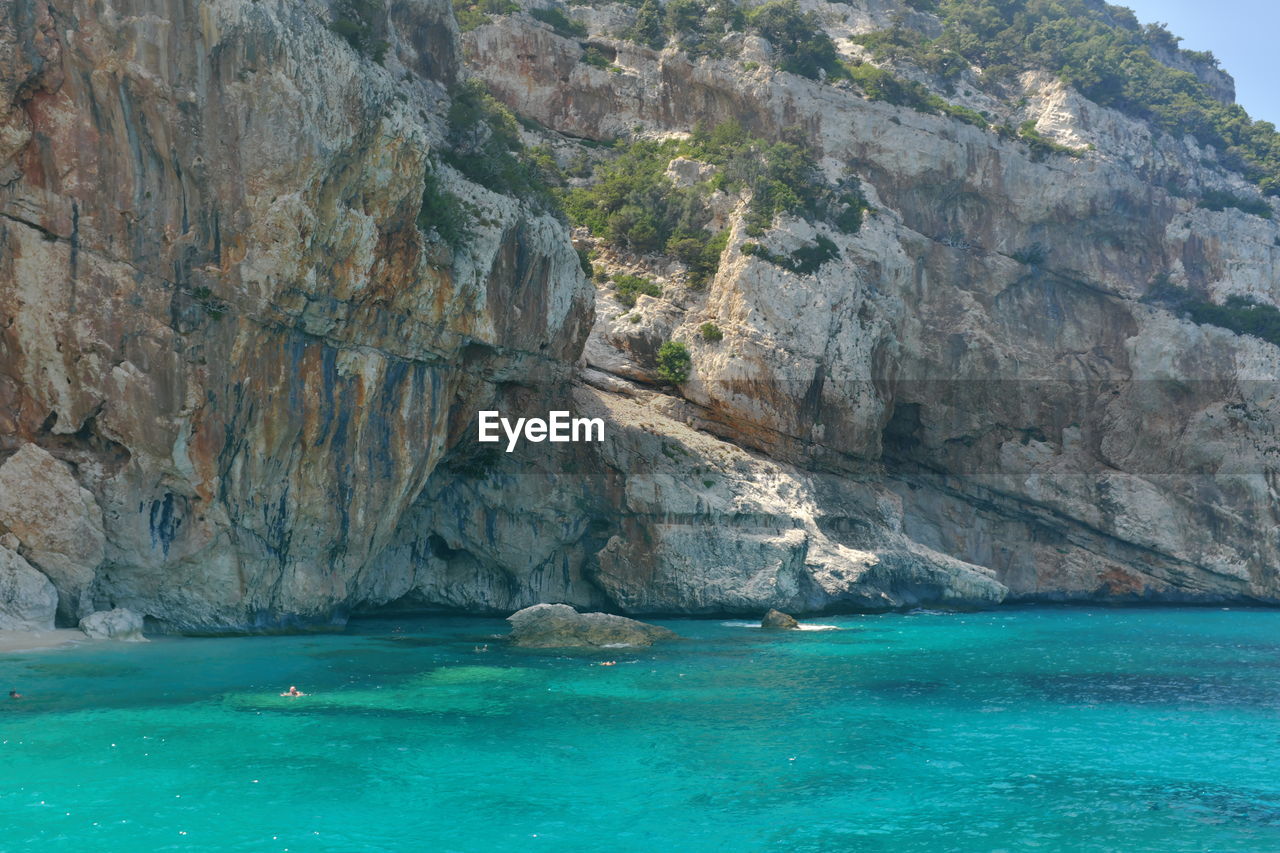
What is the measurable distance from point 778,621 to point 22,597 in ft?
76.8

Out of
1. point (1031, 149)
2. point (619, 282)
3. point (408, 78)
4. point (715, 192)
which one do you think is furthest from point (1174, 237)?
point (408, 78)

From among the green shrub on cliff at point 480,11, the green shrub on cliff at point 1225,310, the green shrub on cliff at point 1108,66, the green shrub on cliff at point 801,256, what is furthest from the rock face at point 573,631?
the green shrub on cliff at point 1108,66

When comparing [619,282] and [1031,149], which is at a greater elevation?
[1031,149]

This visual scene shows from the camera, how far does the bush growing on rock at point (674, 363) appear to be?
1788 inches

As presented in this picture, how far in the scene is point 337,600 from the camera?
33.6 meters

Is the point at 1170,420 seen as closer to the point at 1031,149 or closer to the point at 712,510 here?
the point at 1031,149

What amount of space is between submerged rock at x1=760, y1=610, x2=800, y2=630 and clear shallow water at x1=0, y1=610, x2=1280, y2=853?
658 centimetres

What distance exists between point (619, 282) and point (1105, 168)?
28.7m

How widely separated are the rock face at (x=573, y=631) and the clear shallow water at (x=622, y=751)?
1.79 m

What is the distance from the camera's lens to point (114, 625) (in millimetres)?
26797

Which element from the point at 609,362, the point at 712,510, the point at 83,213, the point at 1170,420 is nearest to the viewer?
the point at 83,213

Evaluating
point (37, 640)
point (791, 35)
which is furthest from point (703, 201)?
point (37, 640)

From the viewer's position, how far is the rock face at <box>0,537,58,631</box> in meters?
25.1

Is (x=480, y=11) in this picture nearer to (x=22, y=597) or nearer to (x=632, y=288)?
(x=632, y=288)
